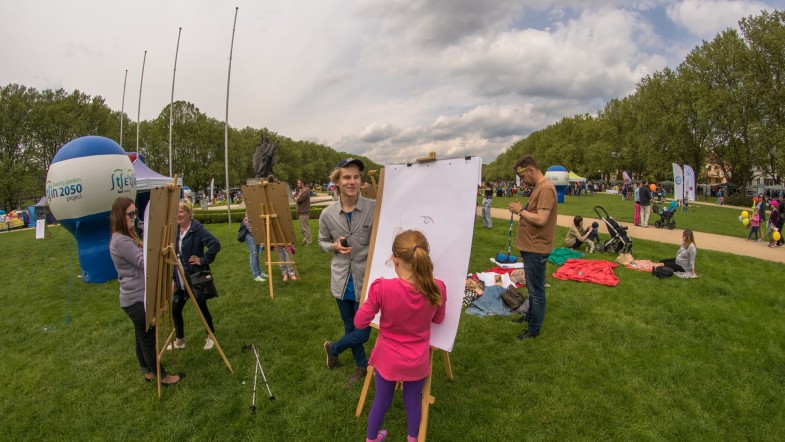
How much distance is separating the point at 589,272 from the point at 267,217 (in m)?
6.65

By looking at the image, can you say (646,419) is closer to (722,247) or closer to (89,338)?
(89,338)

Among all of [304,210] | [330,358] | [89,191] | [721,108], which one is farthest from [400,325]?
[721,108]

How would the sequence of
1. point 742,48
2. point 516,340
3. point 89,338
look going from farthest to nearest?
1. point 742,48
2. point 89,338
3. point 516,340

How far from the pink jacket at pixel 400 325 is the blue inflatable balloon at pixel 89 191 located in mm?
8273

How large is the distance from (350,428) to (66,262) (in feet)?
37.5

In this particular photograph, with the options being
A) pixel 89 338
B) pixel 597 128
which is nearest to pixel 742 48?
pixel 597 128

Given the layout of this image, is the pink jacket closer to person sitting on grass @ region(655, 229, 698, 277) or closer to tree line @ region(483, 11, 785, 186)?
person sitting on grass @ region(655, 229, 698, 277)

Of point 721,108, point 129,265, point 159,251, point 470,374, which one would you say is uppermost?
point 721,108

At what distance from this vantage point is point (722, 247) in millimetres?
10703

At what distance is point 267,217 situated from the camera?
7430mm

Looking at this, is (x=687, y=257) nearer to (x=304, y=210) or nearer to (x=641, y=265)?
(x=641, y=265)

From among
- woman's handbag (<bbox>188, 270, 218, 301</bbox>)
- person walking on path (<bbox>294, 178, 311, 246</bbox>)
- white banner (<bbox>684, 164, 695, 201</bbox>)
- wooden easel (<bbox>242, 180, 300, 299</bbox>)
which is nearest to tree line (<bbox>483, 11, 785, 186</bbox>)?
white banner (<bbox>684, 164, 695, 201</bbox>)

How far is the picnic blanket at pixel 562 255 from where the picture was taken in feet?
29.3

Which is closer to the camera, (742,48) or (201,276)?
(201,276)
